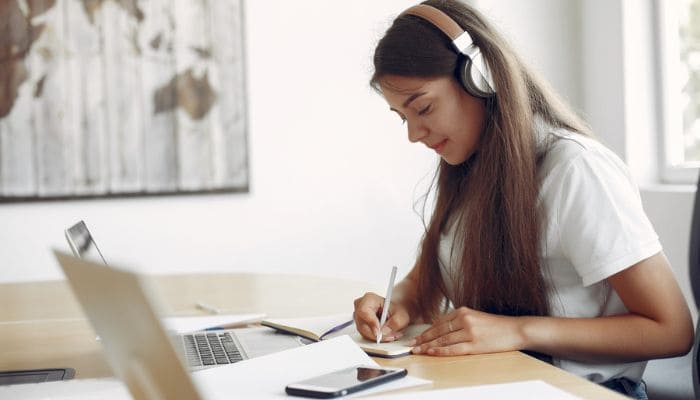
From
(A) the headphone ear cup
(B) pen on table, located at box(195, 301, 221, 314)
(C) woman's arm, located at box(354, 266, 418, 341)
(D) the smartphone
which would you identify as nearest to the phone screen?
(D) the smartphone

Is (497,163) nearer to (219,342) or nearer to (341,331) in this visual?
(341,331)

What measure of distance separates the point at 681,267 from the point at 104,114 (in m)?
2.15

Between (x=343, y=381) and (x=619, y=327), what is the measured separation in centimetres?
46

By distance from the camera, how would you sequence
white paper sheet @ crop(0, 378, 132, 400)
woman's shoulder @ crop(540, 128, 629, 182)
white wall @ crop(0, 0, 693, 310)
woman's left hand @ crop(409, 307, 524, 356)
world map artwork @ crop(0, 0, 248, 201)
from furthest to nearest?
white wall @ crop(0, 0, 693, 310)
world map artwork @ crop(0, 0, 248, 201)
woman's shoulder @ crop(540, 128, 629, 182)
woman's left hand @ crop(409, 307, 524, 356)
white paper sheet @ crop(0, 378, 132, 400)

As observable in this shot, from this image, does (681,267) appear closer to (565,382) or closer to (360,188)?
(360,188)

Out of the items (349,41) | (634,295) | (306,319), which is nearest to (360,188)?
(349,41)

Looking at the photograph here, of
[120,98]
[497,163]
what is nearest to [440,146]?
[497,163]

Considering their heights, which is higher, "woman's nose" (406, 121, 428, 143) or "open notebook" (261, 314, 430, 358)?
"woman's nose" (406, 121, 428, 143)

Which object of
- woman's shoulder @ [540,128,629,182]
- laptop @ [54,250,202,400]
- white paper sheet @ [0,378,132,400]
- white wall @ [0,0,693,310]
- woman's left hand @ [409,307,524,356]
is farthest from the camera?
white wall @ [0,0,693,310]

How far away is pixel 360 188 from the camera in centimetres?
355

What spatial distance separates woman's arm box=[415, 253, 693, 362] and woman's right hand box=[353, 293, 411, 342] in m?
Result: 0.10

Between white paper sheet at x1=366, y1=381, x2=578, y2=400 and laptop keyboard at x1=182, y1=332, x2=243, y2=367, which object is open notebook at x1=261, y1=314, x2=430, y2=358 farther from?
white paper sheet at x1=366, y1=381, x2=578, y2=400

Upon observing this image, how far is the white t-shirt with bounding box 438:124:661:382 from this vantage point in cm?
124

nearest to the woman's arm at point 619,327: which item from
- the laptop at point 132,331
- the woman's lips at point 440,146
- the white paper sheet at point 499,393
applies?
the white paper sheet at point 499,393
